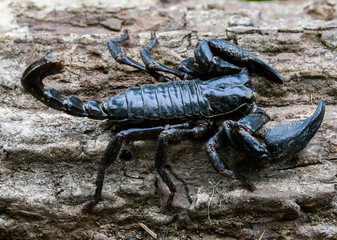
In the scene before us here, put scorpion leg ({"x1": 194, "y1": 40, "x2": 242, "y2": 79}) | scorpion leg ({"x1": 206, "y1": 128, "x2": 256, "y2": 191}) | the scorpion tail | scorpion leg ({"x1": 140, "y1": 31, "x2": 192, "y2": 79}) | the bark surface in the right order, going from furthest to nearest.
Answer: scorpion leg ({"x1": 140, "y1": 31, "x2": 192, "y2": 79})
scorpion leg ({"x1": 194, "y1": 40, "x2": 242, "y2": 79})
the bark surface
scorpion leg ({"x1": 206, "y1": 128, "x2": 256, "y2": 191})
the scorpion tail

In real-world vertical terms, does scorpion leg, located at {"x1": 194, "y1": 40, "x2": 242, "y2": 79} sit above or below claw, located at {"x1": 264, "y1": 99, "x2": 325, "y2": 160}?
above

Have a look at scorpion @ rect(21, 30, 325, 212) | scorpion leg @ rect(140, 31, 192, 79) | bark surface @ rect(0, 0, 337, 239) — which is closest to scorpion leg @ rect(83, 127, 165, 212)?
scorpion @ rect(21, 30, 325, 212)

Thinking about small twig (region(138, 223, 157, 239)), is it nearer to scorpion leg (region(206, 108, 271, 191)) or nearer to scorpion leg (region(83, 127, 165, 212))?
scorpion leg (region(83, 127, 165, 212))

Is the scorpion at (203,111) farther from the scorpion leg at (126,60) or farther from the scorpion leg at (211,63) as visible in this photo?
the scorpion leg at (126,60)

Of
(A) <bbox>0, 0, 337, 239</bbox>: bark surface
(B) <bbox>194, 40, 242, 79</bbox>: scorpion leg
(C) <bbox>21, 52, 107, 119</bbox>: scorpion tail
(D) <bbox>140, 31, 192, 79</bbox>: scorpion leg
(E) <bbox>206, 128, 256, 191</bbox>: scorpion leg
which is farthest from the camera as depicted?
(D) <bbox>140, 31, 192, 79</bbox>: scorpion leg

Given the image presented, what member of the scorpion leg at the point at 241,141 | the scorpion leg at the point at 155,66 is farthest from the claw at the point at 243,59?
the scorpion leg at the point at 241,141

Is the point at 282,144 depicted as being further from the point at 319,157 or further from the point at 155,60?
the point at 155,60

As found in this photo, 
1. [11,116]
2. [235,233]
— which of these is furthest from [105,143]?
[235,233]
